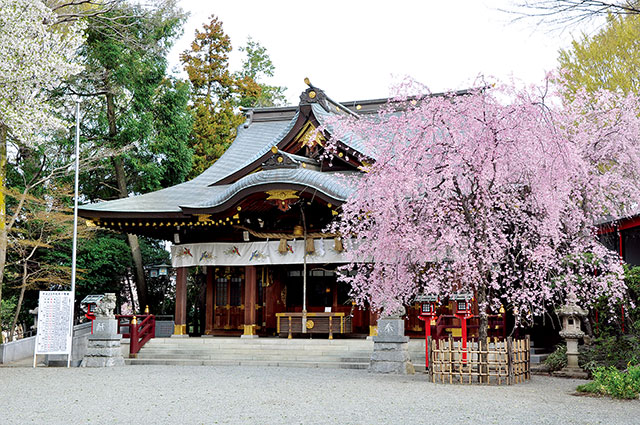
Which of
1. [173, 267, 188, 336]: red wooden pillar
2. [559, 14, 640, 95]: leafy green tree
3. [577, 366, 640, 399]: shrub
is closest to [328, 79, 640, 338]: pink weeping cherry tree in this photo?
[577, 366, 640, 399]: shrub

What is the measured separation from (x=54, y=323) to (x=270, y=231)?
602 centimetres

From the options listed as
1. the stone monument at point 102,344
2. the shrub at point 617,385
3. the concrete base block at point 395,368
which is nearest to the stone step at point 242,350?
the stone monument at point 102,344

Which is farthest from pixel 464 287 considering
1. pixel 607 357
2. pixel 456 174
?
pixel 607 357

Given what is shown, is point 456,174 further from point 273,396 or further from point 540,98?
point 273,396

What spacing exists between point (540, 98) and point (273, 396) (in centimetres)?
631

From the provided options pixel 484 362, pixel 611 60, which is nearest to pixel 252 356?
pixel 484 362

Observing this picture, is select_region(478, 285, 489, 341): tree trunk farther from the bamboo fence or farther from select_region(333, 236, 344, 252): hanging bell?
select_region(333, 236, 344, 252): hanging bell

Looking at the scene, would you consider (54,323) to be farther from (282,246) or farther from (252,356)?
(282,246)

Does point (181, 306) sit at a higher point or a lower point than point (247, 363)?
higher

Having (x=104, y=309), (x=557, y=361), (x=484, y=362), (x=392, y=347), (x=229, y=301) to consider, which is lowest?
(x=557, y=361)

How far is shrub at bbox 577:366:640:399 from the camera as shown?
913cm

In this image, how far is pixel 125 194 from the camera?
2559cm

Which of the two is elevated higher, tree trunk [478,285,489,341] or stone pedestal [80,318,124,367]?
tree trunk [478,285,489,341]

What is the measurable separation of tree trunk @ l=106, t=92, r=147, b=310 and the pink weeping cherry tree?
14.8m
